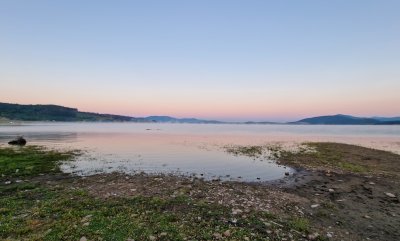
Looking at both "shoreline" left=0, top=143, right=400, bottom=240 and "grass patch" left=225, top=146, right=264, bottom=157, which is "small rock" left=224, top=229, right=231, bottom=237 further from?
"grass patch" left=225, top=146, right=264, bottom=157

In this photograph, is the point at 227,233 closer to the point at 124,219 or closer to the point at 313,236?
the point at 313,236

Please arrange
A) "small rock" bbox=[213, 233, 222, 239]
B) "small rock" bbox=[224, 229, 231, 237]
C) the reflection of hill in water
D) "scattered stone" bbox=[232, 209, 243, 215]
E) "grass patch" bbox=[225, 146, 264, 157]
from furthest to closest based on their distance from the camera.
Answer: the reflection of hill in water, "grass patch" bbox=[225, 146, 264, 157], "scattered stone" bbox=[232, 209, 243, 215], "small rock" bbox=[224, 229, 231, 237], "small rock" bbox=[213, 233, 222, 239]

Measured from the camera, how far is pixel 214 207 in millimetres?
13430

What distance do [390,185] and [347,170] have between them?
6727 mm

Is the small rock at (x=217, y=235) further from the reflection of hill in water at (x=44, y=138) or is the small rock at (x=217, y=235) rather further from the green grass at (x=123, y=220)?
the reflection of hill in water at (x=44, y=138)

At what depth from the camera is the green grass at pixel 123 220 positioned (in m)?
10.1

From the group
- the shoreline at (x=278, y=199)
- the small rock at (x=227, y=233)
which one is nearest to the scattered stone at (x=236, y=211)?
the shoreline at (x=278, y=199)

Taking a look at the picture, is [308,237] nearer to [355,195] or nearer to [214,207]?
[214,207]

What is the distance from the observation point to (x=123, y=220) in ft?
37.3

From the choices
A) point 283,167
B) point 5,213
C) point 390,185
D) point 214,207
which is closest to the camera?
point 5,213

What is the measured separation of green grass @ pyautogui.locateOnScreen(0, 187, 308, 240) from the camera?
1009 cm

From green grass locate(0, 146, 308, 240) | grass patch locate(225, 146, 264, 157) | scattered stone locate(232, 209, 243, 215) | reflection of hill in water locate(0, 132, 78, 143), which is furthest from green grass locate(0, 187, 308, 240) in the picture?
reflection of hill in water locate(0, 132, 78, 143)

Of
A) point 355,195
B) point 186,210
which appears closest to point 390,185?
point 355,195

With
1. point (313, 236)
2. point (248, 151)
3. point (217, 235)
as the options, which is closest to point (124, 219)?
point (217, 235)
